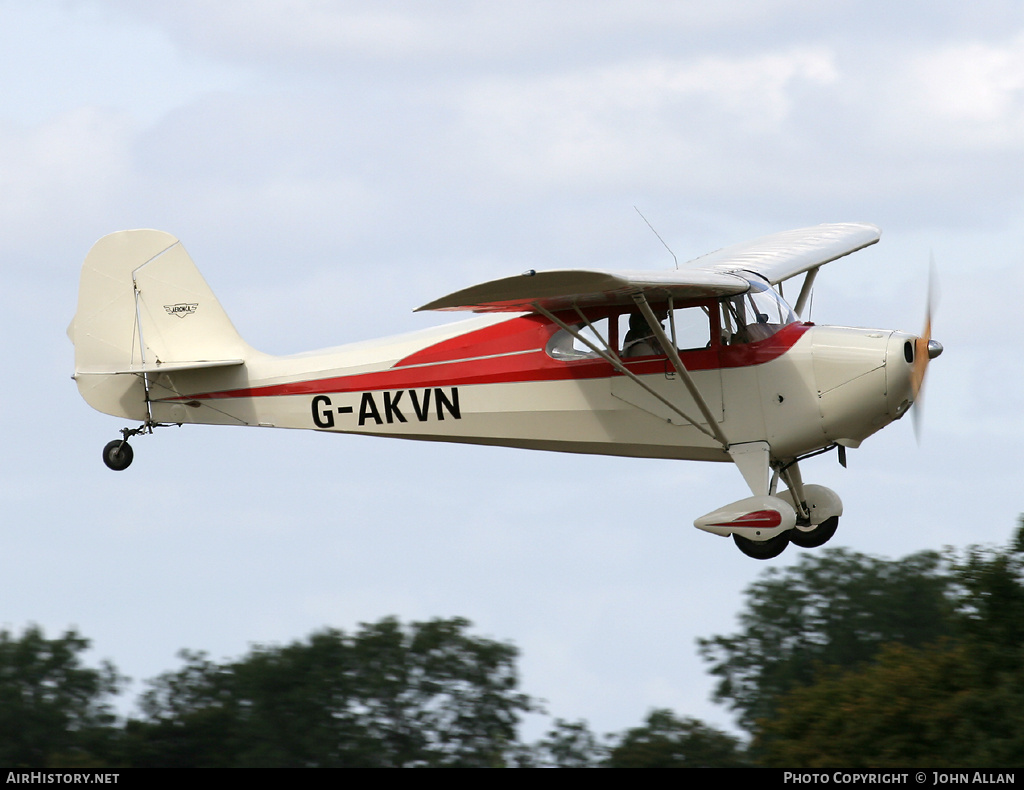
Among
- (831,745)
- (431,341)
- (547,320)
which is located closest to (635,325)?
(547,320)

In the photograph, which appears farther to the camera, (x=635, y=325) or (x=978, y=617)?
(x=978, y=617)

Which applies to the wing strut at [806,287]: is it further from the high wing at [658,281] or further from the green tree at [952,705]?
the green tree at [952,705]

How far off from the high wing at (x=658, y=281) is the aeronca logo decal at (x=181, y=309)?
375cm

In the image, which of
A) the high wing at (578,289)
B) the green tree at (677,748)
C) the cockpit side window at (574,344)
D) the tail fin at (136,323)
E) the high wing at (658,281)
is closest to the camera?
the high wing at (578,289)

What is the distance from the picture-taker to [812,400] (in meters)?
13.0

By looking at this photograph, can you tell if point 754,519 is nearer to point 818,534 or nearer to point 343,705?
point 818,534

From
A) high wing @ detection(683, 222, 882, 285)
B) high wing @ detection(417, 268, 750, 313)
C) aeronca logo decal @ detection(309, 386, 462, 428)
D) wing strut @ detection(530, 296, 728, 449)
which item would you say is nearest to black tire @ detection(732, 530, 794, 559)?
wing strut @ detection(530, 296, 728, 449)

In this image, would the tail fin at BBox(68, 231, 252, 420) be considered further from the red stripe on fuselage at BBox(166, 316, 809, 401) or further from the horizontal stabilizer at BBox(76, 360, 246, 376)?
the red stripe on fuselage at BBox(166, 316, 809, 401)

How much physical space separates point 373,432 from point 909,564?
28.1 meters

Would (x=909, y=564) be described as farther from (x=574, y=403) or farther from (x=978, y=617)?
(x=574, y=403)

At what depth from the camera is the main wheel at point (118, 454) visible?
1492 cm

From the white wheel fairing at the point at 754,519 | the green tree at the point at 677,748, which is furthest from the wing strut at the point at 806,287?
the green tree at the point at 677,748

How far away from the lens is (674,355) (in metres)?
12.8

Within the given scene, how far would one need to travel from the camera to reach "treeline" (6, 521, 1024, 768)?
28.2 metres
